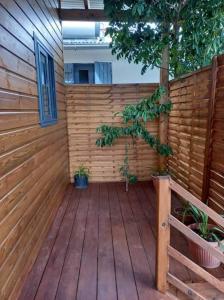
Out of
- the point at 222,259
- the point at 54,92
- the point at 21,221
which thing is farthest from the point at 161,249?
the point at 54,92

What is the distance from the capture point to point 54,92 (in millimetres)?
3207

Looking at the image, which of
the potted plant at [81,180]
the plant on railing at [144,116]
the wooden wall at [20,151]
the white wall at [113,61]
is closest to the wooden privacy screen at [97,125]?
the potted plant at [81,180]

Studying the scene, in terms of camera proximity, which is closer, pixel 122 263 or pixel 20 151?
pixel 20 151

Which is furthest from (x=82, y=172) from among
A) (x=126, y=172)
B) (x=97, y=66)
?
(x=97, y=66)

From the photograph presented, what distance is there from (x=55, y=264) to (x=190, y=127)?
2142 mm

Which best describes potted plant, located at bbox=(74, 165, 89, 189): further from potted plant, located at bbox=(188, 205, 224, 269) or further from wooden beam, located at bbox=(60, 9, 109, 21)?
wooden beam, located at bbox=(60, 9, 109, 21)

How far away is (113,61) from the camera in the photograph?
6.07 meters

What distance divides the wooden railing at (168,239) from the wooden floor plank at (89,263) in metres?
0.49

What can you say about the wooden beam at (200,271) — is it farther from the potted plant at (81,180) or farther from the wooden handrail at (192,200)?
the potted plant at (81,180)

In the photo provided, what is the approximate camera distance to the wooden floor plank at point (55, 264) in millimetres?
1672

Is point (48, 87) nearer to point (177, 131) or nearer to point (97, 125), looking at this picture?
point (97, 125)

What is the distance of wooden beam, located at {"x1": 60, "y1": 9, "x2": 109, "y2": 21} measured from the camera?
3803 mm

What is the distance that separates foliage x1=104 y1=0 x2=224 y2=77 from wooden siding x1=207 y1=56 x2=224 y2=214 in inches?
35.7

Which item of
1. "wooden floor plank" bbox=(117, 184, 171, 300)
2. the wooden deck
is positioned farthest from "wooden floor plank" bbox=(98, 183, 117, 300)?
"wooden floor plank" bbox=(117, 184, 171, 300)
